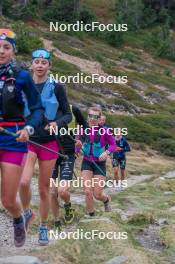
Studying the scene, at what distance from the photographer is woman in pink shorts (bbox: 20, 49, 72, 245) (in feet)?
24.9

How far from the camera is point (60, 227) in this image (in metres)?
9.23

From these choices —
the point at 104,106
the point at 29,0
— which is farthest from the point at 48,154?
the point at 29,0

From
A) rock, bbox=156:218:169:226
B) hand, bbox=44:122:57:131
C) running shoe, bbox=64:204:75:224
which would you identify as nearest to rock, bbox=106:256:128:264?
hand, bbox=44:122:57:131

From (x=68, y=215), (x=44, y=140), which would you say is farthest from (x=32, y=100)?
(x=68, y=215)

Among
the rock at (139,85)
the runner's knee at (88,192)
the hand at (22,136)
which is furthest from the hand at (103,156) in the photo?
the rock at (139,85)

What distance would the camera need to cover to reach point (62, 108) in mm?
8023

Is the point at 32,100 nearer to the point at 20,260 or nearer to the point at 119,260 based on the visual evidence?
the point at 20,260

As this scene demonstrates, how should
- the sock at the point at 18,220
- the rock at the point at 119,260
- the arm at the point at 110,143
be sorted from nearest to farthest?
1. the sock at the point at 18,220
2. the rock at the point at 119,260
3. the arm at the point at 110,143

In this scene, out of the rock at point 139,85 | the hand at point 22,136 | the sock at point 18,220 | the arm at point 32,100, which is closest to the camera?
the hand at point 22,136

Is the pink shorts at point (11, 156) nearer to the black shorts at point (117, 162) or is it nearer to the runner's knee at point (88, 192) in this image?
the runner's knee at point (88, 192)

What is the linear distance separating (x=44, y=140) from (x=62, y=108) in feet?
2.02

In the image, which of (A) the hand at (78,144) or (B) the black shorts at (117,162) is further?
(B) the black shorts at (117,162)

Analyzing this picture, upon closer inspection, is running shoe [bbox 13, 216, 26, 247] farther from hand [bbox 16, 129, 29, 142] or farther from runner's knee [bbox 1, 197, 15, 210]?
hand [bbox 16, 129, 29, 142]

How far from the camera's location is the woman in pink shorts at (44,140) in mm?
7598
